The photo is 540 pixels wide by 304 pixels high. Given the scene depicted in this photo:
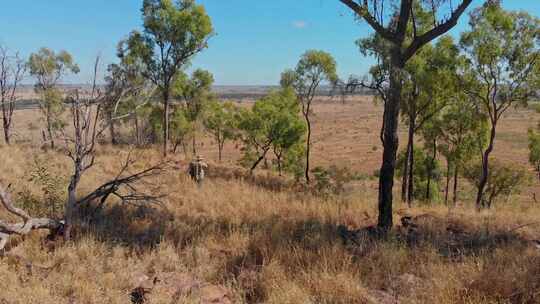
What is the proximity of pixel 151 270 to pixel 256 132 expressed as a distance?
2140 centimetres

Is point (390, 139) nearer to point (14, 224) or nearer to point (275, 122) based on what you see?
point (14, 224)

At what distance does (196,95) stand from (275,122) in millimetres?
11013

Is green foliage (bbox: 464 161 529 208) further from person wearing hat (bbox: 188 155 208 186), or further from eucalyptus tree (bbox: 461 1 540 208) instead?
person wearing hat (bbox: 188 155 208 186)

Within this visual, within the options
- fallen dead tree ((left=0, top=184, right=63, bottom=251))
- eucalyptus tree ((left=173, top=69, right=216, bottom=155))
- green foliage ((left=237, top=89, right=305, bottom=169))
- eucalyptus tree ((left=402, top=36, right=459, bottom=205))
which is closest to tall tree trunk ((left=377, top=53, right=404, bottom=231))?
fallen dead tree ((left=0, top=184, right=63, bottom=251))

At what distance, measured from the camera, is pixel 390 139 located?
5.62 meters

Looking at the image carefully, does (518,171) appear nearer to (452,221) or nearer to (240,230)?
(452,221)

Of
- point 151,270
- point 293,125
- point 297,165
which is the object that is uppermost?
point 293,125

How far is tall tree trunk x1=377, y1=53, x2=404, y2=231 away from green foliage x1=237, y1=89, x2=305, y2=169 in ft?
60.8

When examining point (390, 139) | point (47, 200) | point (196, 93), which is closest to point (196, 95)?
point (196, 93)

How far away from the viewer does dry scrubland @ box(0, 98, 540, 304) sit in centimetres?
345

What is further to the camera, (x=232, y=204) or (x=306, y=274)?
(x=232, y=204)

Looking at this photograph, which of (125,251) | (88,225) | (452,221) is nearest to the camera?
(125,251)

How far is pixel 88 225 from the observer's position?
→ 525cm

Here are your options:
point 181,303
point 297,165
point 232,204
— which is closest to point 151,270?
point 181,303
